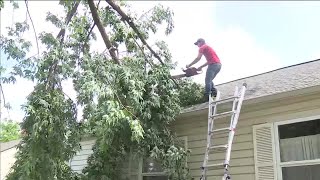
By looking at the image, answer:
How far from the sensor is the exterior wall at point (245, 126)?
6.45 meters

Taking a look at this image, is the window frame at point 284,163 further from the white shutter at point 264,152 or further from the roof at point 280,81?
the roof at point 280,81

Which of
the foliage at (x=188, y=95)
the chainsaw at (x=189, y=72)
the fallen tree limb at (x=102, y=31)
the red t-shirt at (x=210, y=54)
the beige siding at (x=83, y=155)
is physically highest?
the fallen tree limb at (x=102, y=31)

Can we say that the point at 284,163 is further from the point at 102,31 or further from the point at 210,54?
the point at 102,31

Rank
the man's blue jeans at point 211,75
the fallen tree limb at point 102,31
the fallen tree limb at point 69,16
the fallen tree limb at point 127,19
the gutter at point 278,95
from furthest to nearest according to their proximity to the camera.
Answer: the fallen tree limb at point 127,19
the fallen tree limb at point 69,16
the fallen tree limb at point 102,31
the man's blue jeans at point 211,75
the gutter at point 278,95

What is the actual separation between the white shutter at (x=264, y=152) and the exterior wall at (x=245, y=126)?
0.27 feet

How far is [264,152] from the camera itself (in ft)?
21.9

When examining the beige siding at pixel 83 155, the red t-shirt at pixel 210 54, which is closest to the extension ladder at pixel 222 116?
the red t-shirt at pixel 210 54

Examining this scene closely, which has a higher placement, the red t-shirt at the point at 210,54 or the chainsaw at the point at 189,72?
the red t-shirt at the point at 210,54

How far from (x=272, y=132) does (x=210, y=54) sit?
1995 millimetres

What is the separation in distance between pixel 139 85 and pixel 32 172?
2242mm

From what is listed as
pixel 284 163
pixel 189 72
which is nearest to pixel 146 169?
pixel 189 72

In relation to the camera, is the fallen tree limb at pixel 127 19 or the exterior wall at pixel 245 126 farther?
the fallen tree limb at pixel 127 19

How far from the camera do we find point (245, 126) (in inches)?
279

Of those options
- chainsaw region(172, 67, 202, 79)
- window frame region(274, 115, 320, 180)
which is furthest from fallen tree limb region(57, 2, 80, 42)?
window frame region(274, 115, 320, 180)
